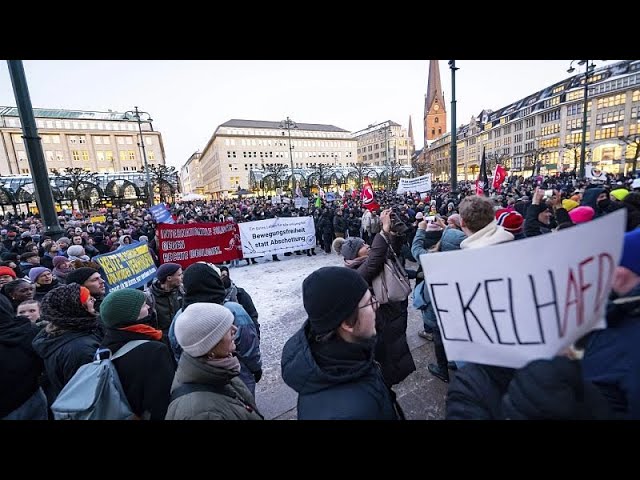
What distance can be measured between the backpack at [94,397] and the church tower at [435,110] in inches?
4103

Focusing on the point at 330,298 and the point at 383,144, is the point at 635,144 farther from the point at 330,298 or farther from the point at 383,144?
the point at 383,144

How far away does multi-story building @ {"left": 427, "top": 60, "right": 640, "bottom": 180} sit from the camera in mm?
46062

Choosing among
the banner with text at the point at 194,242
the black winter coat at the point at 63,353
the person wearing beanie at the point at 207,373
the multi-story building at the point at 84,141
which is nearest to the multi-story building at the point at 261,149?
the multi-story building at the point at 84,141

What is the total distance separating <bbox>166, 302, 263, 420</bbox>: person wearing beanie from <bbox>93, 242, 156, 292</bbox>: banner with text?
4.29 meters

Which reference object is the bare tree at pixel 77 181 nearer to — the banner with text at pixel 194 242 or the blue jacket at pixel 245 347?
the banner with text at pixel 194 242

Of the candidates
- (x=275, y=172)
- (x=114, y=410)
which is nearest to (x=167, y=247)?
(x=114, y=410)

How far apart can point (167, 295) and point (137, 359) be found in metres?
1.76

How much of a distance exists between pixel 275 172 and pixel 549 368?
56.2 meters

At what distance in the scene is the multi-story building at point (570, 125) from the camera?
151 ft

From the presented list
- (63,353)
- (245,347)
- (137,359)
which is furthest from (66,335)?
(245,347)

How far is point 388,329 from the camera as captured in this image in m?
2.85

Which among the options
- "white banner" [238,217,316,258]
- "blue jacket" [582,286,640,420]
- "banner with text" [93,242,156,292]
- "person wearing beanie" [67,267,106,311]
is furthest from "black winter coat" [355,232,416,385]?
"white banner" [238,217,316,258]
